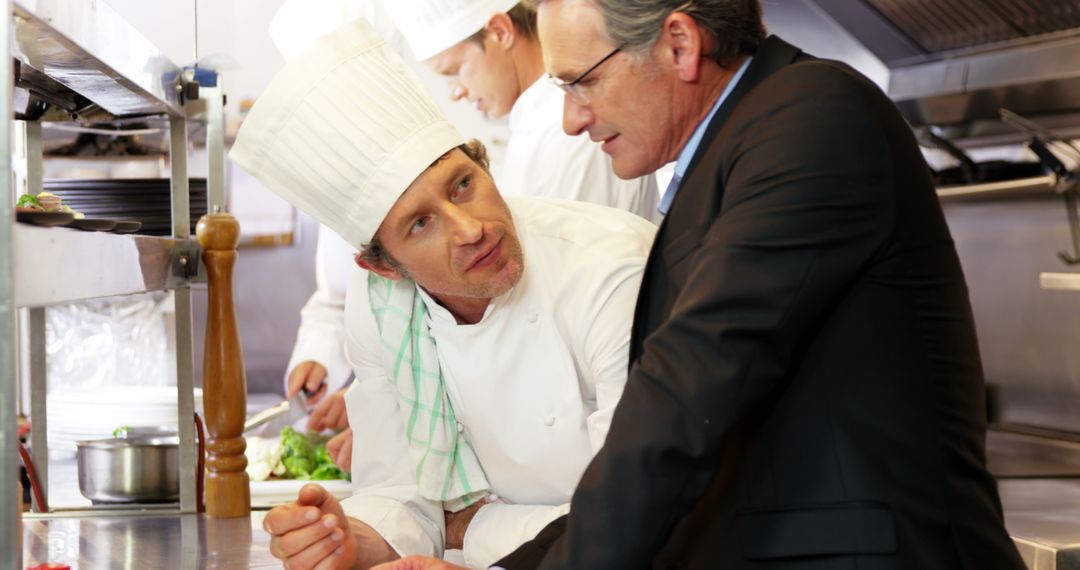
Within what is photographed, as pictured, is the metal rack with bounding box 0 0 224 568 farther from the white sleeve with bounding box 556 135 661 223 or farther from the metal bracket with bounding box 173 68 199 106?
the white sleeve with bounding box 556 135 661 223

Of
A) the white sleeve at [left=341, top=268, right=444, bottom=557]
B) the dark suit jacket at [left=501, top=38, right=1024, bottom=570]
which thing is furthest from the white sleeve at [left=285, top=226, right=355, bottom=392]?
the dark suit jacket at [left=501, top=38, right=1024, bottom=570]

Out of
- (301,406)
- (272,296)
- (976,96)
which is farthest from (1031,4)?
(272,296)

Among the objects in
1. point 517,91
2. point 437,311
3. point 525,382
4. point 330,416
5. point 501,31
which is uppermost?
point 501,31

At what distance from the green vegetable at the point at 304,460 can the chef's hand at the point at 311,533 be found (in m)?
0.85

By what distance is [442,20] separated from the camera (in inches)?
112

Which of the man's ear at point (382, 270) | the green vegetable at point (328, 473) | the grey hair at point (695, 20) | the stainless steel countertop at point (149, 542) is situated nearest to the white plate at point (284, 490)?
the green vegetable at point (328, 473)

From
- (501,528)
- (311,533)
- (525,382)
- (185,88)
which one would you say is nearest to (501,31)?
(185,88)

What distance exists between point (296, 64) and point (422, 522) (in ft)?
2.22

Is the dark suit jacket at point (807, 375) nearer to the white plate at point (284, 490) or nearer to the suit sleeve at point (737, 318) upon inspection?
the suit sleeve at point (737, 318)

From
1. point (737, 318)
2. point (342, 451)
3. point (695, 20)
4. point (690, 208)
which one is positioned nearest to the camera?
point (737, 318)

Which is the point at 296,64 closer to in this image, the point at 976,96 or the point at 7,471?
the point at 7,471

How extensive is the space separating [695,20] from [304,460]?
56.5 inches

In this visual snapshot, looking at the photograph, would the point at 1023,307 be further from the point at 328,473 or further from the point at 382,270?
the point at 382,270

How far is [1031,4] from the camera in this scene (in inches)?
124
